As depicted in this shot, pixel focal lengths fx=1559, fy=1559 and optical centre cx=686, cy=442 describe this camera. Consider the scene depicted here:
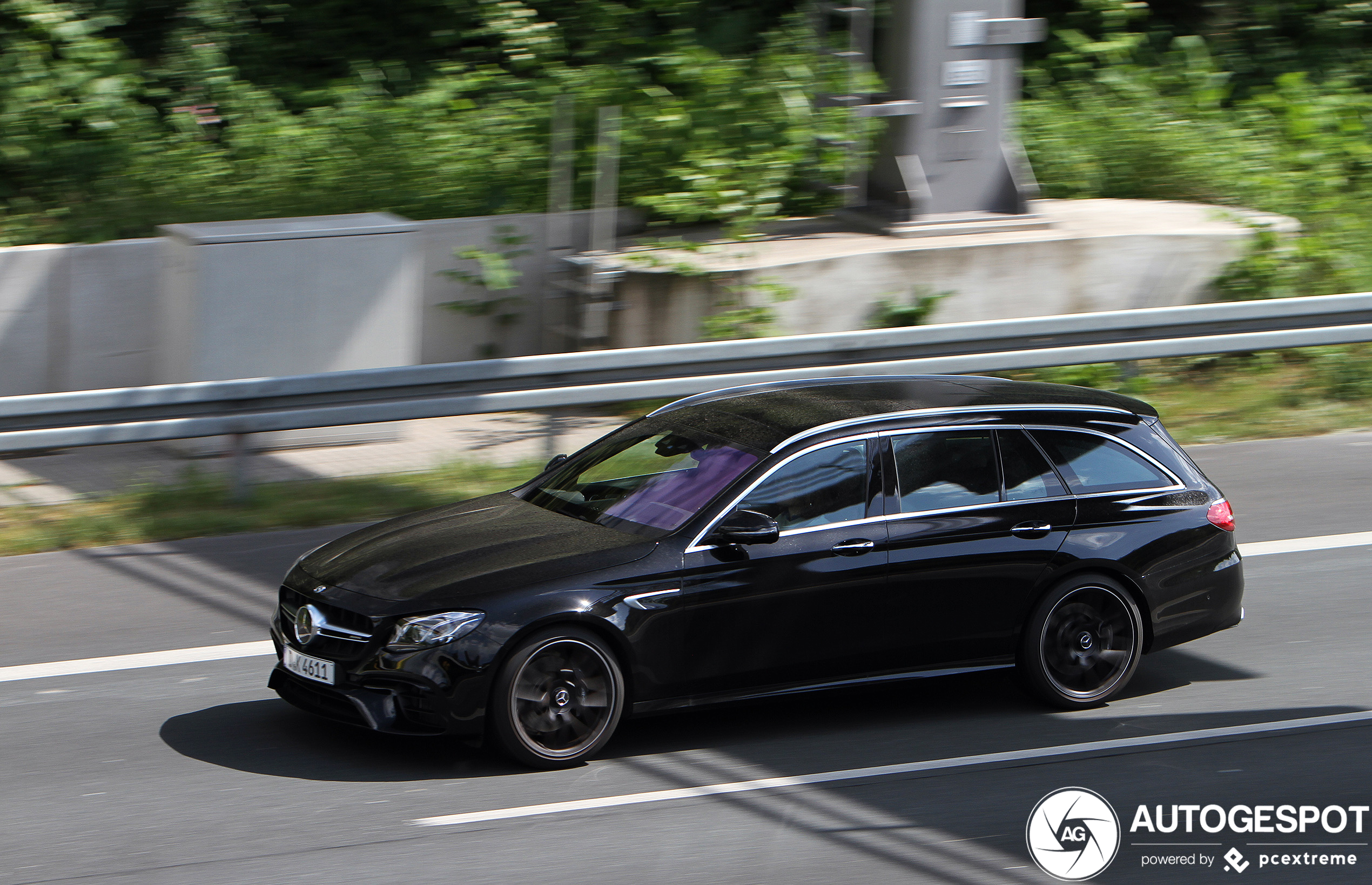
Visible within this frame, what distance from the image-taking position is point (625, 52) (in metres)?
17.0

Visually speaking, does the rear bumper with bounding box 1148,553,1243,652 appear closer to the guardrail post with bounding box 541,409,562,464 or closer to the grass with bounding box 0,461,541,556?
the grass with bounding box 0,461,541,556

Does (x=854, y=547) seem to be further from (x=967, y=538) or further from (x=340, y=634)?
(x=340, y=634)

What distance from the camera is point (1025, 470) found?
6.91m

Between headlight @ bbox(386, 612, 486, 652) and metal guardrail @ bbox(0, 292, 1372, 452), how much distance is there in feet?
14.3

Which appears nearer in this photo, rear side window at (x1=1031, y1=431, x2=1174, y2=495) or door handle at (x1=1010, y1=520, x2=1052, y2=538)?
door handle at (x1=1010, y1=520, x2=1052, y2=538)

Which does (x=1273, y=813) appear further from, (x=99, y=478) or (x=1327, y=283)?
(x=1327, y=283)

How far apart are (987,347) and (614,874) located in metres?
7.16

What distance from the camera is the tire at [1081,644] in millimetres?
6766

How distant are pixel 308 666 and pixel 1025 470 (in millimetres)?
3180

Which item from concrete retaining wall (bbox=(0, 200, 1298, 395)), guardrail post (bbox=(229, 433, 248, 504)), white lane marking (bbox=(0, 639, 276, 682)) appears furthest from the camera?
concrete retaining wall (bbox=(0, 200, 1298, 395))

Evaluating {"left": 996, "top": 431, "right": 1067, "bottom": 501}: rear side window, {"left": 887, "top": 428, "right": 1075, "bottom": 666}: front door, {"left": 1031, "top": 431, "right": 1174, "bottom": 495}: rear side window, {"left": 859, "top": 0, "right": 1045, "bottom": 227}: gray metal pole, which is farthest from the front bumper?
{"left": 859, "top": 0, "right": 1045, "bottom": 227}: gray metal pole

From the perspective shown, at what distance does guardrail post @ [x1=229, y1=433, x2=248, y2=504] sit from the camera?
9.90m

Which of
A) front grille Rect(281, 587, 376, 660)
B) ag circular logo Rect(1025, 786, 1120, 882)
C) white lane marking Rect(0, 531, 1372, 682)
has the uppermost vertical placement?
front grille Rect(281, 587, 376, 660)

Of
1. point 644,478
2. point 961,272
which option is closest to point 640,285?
point 961,272
